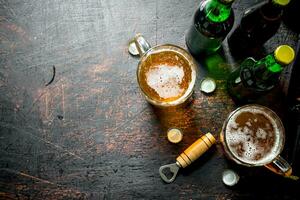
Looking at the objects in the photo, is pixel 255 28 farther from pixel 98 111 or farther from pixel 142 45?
pixel 98 111

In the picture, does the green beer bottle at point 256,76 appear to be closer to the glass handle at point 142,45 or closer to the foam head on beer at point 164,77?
the foam head on beer at point 164,77

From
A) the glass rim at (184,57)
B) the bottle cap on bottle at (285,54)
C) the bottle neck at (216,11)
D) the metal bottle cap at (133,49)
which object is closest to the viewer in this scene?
the bottle cap on bottle at (285,54)

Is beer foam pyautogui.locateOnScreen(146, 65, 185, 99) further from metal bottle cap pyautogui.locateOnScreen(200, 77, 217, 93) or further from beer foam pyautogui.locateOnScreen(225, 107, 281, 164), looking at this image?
beer foam pyautogui.locateOnScreen(225, 107, 281, 164)

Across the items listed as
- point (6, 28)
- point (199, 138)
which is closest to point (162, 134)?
point (199, 138)

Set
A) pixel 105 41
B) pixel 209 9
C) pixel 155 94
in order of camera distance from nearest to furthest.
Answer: pixel 209 9 → pixel 155 94 → pixel 105 41

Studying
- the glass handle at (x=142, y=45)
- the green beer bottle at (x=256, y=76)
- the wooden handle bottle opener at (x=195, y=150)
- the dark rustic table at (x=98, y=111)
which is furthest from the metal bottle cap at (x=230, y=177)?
the glass handle at (x=142, y=45)

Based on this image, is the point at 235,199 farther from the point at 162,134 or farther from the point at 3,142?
the point at 3,142

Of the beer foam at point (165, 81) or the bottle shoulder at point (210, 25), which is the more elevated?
the bottle shoulder at point (210, 25)
